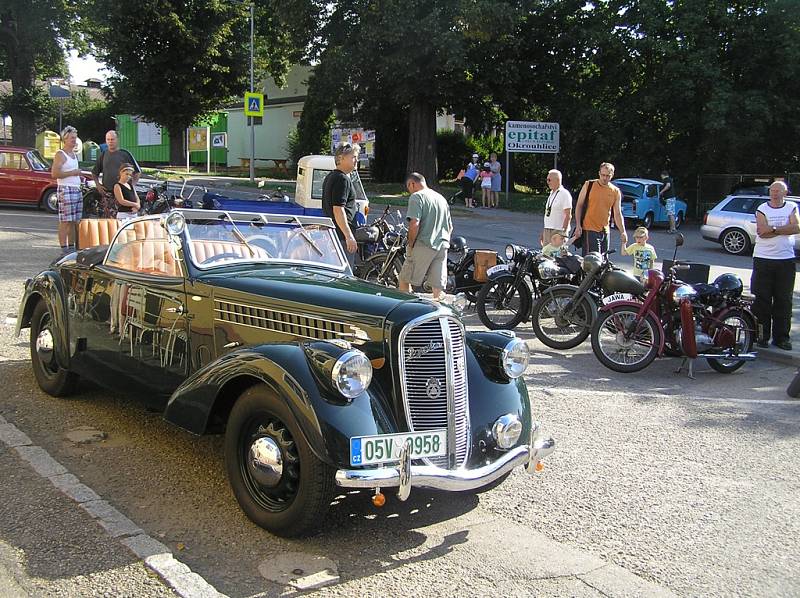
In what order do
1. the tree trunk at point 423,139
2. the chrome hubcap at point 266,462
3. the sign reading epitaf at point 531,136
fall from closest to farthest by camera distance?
the chrome hubcap at point 266,462
the sign reading epitaf at point 531,136
the tree trunk at point 423,139

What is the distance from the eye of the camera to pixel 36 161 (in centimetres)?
1992

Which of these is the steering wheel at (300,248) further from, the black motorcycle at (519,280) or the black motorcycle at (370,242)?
the black motorcycle at (370,242)

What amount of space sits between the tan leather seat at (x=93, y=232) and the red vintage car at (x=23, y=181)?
40.8 ft

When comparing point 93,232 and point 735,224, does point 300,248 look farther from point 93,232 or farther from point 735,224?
point 735,224

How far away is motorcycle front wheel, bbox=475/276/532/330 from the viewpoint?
9.44m

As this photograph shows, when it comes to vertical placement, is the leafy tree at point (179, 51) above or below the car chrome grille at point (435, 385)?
above

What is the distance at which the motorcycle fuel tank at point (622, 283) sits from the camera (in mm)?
7969

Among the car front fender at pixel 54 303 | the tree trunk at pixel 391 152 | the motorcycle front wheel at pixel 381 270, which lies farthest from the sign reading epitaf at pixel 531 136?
the car front fender at pixel 54 303

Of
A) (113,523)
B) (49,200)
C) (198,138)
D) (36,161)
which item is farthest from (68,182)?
(198,138)

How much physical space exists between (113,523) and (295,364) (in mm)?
1233

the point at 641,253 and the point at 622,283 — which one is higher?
the point at 641,253

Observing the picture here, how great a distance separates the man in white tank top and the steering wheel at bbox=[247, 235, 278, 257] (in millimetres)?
5607

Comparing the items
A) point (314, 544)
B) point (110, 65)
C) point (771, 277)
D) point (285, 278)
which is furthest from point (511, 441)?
point (110, 65)

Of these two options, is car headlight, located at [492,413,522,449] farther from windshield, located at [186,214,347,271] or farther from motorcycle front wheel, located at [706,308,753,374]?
motorcycle front wheel, located at [706,308,753,374]
